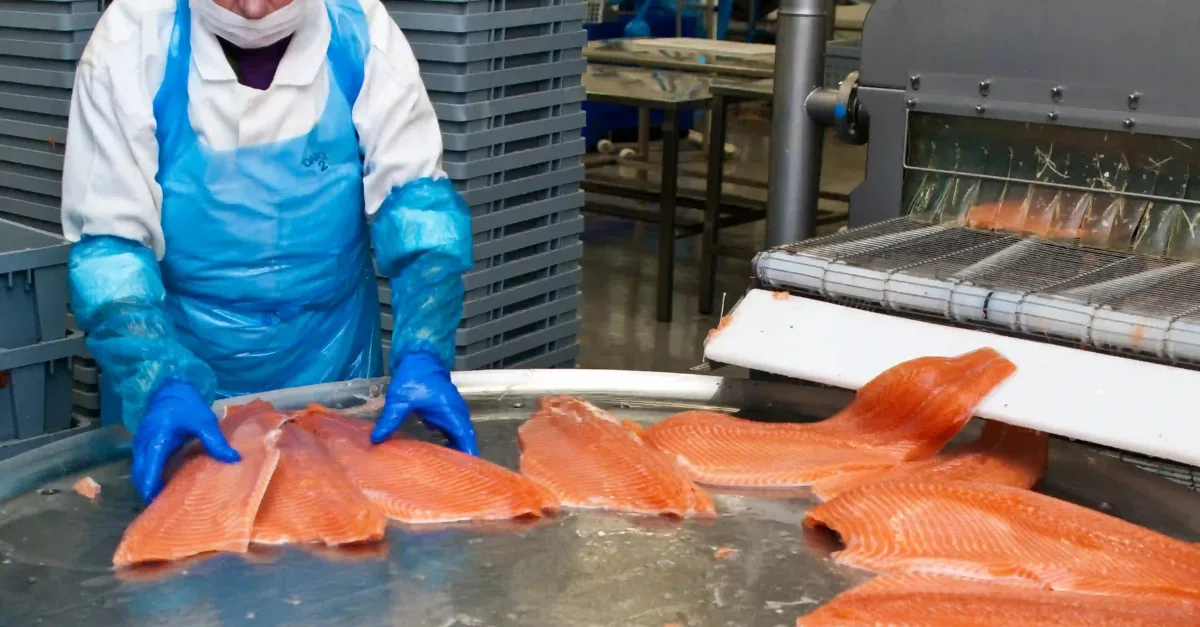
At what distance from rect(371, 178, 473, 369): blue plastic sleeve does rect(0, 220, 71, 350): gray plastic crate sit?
1210 millimetres

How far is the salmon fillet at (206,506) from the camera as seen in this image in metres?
1.77

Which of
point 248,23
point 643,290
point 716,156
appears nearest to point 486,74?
point 248,23

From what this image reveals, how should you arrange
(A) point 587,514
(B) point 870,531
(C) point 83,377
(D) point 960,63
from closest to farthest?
(B) point 870,531 < (A) point 587,514 < (D) point 960,63 < (C) point 83,377

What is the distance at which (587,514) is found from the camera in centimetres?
197

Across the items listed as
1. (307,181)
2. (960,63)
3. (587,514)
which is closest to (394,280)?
(307,181)

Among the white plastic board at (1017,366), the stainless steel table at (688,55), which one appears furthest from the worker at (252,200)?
the stainless steel table at (688,55)

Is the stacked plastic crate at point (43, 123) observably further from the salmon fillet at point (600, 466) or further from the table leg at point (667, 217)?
the table leg at point (667, 217)

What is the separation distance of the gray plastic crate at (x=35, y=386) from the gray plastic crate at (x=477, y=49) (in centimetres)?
113

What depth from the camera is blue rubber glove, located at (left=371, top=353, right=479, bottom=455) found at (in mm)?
2137

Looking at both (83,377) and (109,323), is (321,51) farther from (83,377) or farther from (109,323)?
(83,377)

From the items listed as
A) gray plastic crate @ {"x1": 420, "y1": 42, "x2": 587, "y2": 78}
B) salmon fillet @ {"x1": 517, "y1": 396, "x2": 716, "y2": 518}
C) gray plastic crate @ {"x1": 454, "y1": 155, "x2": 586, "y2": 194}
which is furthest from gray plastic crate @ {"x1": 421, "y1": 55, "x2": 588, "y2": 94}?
salmon fillet @ {"x1": 517, "y1": 396, "x2": 716, "y2": 518}

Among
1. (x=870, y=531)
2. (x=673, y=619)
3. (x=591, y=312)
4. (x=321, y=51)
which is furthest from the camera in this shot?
(x=591, y=312)

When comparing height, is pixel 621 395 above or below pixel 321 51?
below

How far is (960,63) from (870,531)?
3.87 ft
